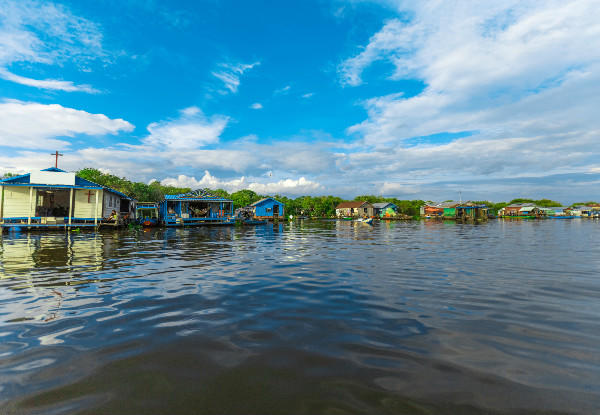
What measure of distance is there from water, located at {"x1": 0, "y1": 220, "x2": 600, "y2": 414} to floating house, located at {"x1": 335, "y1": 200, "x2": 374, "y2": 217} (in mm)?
69460

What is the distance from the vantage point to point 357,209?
7719cm

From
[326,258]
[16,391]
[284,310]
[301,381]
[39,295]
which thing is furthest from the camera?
[326,258]

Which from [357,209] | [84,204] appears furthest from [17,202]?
[357,209]

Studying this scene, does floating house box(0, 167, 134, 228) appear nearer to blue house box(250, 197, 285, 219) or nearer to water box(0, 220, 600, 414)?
water box(0, 220, 600, 414)

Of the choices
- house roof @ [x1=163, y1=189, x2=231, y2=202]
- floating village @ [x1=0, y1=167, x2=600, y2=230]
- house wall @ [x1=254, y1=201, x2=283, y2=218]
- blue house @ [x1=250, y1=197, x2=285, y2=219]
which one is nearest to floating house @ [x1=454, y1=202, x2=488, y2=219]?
blue house @ [x1=250, y1=197, x2=285, y2=219]

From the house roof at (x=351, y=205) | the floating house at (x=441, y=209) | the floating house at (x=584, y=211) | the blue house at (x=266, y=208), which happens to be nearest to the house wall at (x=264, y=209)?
the blue house at (x=266, y=208)

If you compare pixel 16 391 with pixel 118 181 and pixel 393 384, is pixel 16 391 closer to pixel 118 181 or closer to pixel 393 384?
pixel 393 384

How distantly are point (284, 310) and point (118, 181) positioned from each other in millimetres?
62886

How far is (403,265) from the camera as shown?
9.91 meters

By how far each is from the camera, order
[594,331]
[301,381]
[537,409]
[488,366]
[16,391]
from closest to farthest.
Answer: [537,409] → [16,391] → [301,381] → [488,366] → [594,331]

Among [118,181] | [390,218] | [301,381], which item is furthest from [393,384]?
[390,218]

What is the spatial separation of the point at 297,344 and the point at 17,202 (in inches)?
1301

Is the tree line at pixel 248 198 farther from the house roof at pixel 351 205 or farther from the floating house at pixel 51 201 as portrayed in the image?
the floating house at pixel 51 201

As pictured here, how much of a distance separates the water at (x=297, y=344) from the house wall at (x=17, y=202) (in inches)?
947
